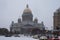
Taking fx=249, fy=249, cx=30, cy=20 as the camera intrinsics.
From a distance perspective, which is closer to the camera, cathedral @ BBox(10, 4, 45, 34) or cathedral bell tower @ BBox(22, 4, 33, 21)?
cathedral @ BBox(10, 4, 45, 34)

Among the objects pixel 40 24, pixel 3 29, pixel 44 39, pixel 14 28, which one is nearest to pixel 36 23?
pixel 40 24

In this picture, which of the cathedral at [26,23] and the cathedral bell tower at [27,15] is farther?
the cathedral bell tower at [27,15]

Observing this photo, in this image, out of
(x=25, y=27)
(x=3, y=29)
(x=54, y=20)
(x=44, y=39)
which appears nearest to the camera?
(x=44, y=39)

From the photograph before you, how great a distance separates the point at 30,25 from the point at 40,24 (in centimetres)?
293

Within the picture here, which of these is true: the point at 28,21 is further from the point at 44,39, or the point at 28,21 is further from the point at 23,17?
the point at 44,39

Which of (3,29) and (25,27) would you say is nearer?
(3,29)

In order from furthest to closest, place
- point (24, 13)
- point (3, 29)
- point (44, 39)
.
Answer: point (24, 13)
point (3, 29)
point (44, 39)

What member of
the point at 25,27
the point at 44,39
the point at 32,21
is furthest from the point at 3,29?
the point at 44,39

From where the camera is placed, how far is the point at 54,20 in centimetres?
5303

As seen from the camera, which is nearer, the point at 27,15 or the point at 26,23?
the point at 26,23

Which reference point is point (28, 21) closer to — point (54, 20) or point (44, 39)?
point (54, 20)

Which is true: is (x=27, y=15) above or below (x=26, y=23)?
above

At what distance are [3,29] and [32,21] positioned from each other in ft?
50.5

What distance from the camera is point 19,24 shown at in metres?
61.1
